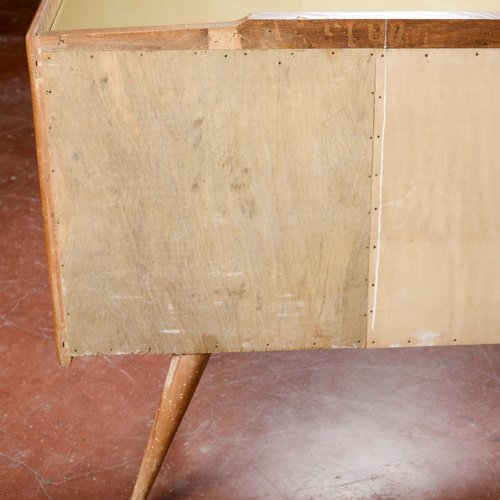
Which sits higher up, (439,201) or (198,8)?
(198,8)

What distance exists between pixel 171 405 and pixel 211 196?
0.43m

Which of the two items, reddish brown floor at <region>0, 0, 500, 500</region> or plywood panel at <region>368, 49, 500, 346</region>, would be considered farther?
reddish brown floor at <region>0, 0, 500, 500</region>

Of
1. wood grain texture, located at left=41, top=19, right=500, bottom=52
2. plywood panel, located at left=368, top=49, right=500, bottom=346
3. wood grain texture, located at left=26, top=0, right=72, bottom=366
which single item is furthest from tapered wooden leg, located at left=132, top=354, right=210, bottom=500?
wood grain texture, located at left=41, top=19, right=500, bottom=52

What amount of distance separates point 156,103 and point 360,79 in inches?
13.2

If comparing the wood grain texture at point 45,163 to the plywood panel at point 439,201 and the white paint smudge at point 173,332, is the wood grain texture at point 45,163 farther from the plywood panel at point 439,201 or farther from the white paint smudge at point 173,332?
the plywood panel at point 439,201

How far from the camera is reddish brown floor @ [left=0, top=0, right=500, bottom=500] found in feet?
6.25

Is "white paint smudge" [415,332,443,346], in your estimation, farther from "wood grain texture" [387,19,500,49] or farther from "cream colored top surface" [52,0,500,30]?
"cream colored top surface" [52,0,500,30]

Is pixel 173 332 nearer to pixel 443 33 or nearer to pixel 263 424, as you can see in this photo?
pixel 263 424

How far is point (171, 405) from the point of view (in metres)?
1.73

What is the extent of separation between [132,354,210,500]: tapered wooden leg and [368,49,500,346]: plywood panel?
33cm

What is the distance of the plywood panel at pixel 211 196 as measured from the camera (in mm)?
1491

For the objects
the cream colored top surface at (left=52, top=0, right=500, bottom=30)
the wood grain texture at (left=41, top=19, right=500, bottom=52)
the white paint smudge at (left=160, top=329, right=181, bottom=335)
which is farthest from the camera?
the cream colored top surface at (left=52, top=0, right=500, bottom=30)

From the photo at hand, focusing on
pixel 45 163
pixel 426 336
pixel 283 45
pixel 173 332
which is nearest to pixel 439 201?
pixel 426 336

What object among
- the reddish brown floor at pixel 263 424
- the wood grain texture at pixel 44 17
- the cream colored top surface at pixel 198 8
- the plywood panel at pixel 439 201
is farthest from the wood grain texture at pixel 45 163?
the plywood panel at pixel 439 201
